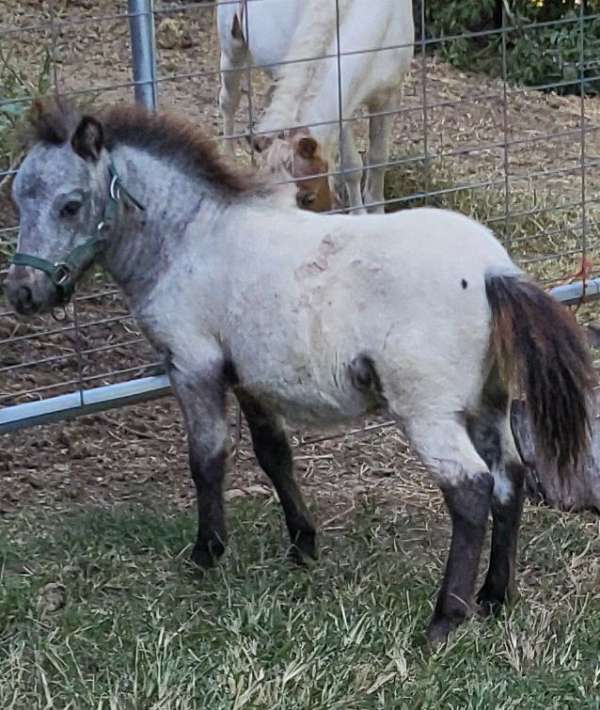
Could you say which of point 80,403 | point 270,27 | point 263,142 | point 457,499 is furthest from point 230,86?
point 457,499

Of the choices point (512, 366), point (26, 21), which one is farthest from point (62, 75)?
point (512, 366)

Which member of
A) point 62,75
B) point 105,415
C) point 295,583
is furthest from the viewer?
point 62,75

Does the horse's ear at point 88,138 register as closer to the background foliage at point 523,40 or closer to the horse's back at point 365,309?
the horse's back at point 365,309

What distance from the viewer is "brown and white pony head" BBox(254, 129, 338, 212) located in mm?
5520

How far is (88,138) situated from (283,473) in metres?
1.08

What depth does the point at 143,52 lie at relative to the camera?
15.0ft

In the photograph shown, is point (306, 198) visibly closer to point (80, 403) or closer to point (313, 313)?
point (80, 403)

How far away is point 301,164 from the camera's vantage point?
18.4 feet

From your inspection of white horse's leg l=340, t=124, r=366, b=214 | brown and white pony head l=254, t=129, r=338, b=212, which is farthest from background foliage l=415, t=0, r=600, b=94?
brown and white pony head l=254, t=129, r=338, b=212

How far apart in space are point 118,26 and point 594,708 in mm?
7909

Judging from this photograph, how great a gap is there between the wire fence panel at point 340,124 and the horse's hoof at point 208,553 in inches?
28.2

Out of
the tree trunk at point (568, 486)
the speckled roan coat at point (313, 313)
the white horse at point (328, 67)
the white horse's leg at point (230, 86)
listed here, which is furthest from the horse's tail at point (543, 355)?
the white horse's leg at point (230, 86)

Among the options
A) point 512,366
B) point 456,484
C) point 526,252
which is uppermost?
point 512,366

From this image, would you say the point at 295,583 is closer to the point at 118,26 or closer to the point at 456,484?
the point at 456,484
